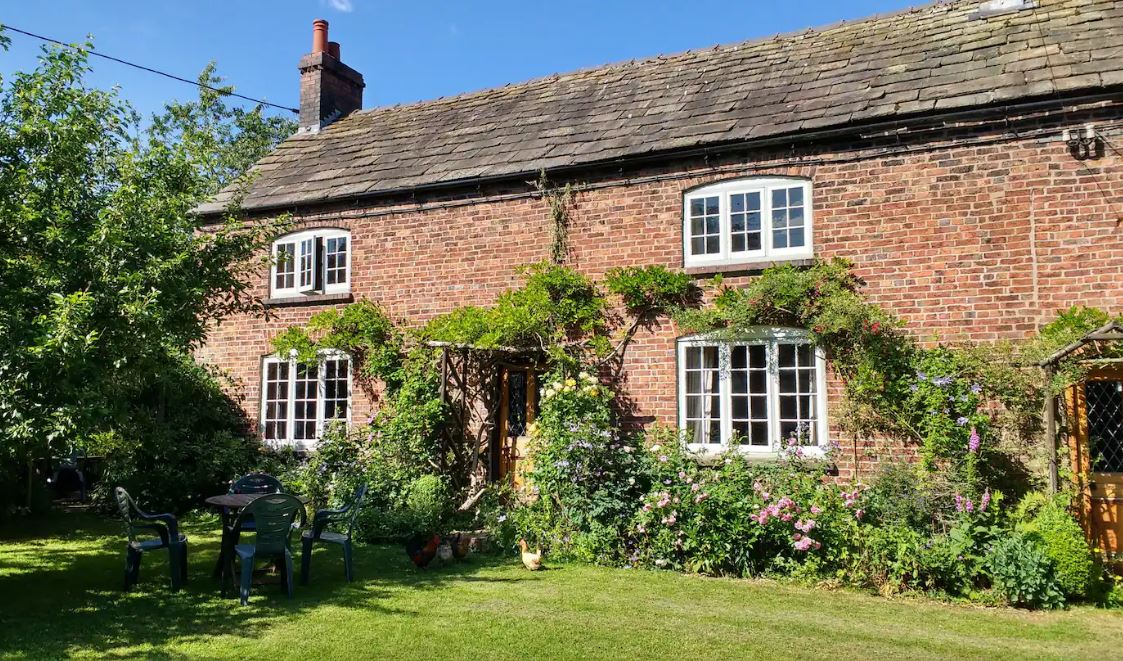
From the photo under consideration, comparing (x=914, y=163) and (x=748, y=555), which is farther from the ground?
(x=914, y=163)

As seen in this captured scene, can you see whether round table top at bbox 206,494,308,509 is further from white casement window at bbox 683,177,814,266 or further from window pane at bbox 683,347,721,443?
white casement window at bbox 683,177,814,266

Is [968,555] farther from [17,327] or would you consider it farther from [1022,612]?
[17,327]

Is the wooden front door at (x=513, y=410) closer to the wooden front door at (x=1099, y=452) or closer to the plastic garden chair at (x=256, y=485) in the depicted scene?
the plastic garden chair at (x=256, y=485)

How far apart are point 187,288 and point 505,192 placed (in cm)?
533

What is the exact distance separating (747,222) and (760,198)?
342mm

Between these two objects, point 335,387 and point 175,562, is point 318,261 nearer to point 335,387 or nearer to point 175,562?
point 335,387

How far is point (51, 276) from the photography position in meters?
7.16

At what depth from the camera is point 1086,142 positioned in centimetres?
884

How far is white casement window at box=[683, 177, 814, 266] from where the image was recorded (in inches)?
403

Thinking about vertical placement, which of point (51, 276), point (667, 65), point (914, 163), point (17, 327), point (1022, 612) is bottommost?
point (1022, 612)

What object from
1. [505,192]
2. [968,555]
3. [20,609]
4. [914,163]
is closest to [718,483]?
[968,555]

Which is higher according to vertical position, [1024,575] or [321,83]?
[321,83]

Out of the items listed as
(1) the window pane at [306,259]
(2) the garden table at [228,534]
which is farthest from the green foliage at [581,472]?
(1) the window pane at [306,259]

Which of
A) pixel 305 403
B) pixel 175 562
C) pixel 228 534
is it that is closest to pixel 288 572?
pixel 228 534
